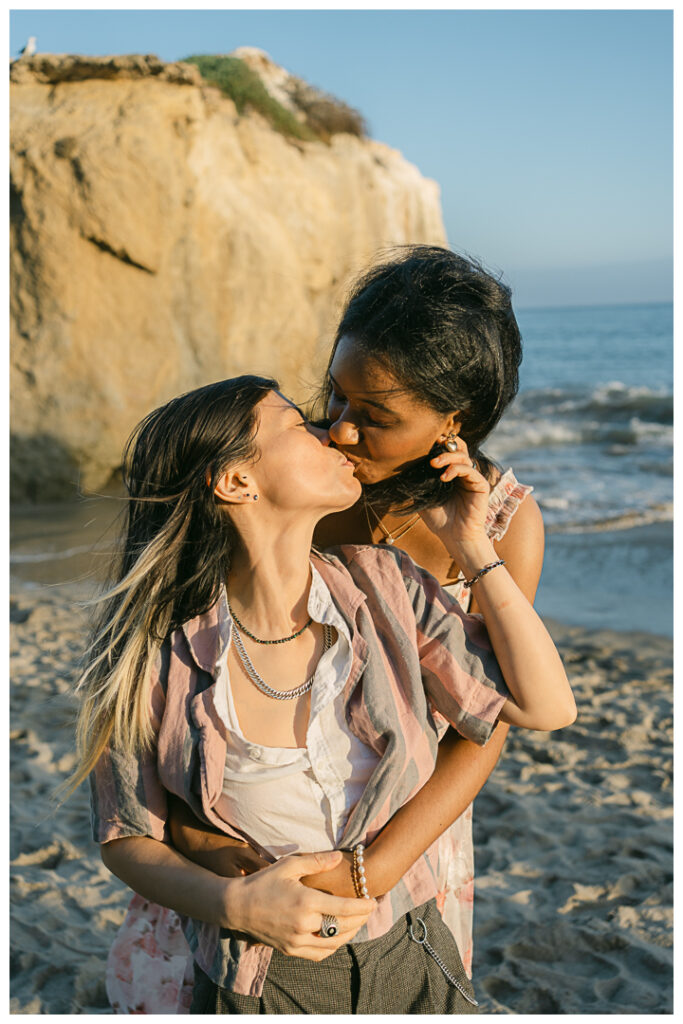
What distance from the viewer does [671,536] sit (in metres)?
9.88

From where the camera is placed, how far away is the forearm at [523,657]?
1.80m

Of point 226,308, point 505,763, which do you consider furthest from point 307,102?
point 505,763

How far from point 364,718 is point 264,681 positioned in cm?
23

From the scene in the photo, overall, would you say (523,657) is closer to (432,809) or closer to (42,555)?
(432,809)

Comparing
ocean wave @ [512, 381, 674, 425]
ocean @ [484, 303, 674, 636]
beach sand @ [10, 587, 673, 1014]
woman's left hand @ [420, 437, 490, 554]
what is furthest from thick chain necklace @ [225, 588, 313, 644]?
ocean wave @ [512, 381, 674, 425]

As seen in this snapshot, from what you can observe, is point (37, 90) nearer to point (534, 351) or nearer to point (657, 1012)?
point (657, 1012)

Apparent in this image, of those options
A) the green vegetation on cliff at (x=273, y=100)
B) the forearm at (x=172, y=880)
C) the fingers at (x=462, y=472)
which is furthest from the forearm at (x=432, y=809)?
the green vegetation on cliff at (x=273, y=100)

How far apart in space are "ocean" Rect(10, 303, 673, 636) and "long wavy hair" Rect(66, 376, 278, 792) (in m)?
0.28

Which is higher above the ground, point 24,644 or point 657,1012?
point 657,1012

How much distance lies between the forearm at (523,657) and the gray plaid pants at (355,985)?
53 cm

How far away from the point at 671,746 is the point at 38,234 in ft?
29.1

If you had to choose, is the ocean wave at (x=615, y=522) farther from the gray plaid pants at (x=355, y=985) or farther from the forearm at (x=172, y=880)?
the forearm at (x=172, y=880)

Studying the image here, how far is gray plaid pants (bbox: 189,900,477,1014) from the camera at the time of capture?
177 cm

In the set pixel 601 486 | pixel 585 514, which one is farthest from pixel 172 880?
pixel 601 486
